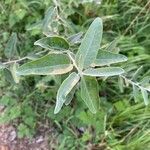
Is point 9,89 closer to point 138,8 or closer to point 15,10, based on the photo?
point 15,10

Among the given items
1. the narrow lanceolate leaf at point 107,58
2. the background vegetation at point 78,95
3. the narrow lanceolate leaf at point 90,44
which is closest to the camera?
the narrow lanceolate leaf at point 90,44

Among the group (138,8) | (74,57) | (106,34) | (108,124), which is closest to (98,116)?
(108,124)

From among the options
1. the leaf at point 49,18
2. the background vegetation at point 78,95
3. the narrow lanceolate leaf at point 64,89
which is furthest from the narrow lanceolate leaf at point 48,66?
the background vegetation at point 78,95

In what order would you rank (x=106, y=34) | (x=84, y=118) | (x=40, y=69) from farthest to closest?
1. (x=106, y=34)
2. (x=84, y=118)
3. (x=40, y=69)

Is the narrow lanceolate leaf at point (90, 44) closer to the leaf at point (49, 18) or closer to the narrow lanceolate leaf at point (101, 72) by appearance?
the narrow lanceolate leaf at point (101, 72)

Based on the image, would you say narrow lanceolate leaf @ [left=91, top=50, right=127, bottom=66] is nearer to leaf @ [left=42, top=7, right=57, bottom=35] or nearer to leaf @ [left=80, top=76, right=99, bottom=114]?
leaf @ [left=80, top=76, right=99, bottom=114]

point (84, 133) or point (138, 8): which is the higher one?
point (138, 8)

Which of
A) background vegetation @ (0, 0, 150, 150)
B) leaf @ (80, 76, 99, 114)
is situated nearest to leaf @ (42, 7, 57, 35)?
background vegetation @ (0, 0, 150, 150)
